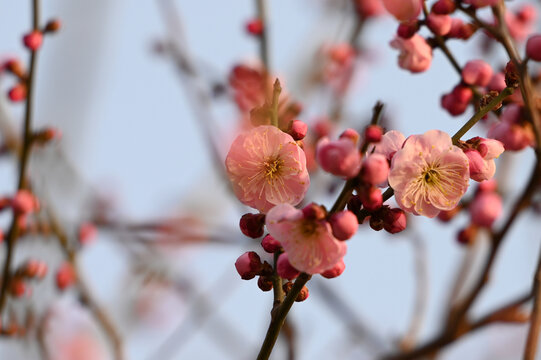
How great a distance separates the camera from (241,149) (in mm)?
1304

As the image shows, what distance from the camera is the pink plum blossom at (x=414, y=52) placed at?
1.59 meters

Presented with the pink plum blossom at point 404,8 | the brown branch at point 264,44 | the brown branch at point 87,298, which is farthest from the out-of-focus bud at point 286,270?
the brown branch at point 264,44

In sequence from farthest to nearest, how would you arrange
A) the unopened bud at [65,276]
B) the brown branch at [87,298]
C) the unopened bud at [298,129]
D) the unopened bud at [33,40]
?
the unopened bud at [65,276]
the brown branch at [87,298]
the unopened bud at [33,40]
the unopened bud at [298,129]

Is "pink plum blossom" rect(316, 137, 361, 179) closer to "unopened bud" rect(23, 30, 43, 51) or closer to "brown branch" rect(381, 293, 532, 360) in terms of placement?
"brown branch" rect(381, 293, 532, 360)

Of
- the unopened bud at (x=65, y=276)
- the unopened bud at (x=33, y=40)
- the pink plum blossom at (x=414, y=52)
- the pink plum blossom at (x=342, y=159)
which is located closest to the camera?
the pink plum blossom at (x=342, y=159)

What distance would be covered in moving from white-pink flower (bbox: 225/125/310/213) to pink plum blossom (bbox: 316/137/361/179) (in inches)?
8.0

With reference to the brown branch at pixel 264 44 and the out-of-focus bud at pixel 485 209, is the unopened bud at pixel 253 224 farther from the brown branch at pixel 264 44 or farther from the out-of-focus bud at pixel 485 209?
the brown branch at pixel 264 44

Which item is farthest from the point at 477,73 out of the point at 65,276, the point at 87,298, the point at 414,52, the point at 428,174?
the point at 65,276

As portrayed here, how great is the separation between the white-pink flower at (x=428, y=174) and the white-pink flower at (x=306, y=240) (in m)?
0.17

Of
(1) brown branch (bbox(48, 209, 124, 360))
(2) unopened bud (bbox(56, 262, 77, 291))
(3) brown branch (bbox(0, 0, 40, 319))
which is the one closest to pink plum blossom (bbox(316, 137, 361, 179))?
(3) brown branch (bbox(0, 0, 40, 319))

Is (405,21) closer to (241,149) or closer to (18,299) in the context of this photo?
(241,149)

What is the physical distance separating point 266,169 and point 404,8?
1.77ft

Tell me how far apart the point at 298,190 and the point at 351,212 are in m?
0.20

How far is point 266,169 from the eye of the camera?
130 centimetres
